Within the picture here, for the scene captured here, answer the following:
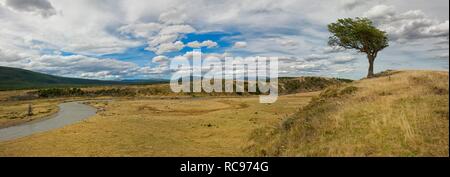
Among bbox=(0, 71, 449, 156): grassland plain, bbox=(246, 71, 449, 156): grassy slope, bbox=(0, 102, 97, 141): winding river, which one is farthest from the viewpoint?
bbox=(0, 102, 97, 141): winding river

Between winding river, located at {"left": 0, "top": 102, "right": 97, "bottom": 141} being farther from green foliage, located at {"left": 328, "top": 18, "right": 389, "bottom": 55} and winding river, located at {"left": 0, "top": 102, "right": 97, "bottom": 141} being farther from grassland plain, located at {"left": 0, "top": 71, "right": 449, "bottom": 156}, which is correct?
green foliage, located at {"left": 328, "top": 18, "right": 389, "bottom": 55}

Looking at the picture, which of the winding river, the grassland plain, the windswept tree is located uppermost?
the windswept tree

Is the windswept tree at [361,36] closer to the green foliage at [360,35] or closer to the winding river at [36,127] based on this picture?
the green foliage at [360,35]

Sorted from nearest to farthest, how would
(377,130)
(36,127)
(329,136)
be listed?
(377,130)
(329,136)
(36,127)

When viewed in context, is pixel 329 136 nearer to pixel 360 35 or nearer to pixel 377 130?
pixel 377 130

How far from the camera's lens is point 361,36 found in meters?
58.3

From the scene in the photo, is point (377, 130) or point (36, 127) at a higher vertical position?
point (377, 130)

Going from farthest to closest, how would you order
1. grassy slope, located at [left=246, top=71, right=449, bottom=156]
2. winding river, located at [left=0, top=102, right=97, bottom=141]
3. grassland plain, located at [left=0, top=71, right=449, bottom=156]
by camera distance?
winding river, located at [left=0, top=102, right=97, bottom=141] → grassland plain, located at [left=0, top=71, right=449, bottom=156] → grassy slope, located at [left=246, top=71, right=449, bottom=156]

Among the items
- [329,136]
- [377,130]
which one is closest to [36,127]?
[329,136]

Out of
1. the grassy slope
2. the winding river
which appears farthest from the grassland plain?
the winding river

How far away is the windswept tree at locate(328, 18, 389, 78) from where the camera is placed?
2269 inches
